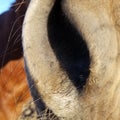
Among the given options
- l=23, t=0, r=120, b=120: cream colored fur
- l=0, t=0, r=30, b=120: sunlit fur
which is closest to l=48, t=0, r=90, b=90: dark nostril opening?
l=23, t=0, r=120, b=120: cream colored fur

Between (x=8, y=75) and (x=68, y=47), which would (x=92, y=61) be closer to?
(x=68, y=47)

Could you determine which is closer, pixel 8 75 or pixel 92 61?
pixel 92 61

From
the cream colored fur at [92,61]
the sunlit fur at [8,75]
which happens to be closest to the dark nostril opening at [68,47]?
the cream colored fur at [92,61]

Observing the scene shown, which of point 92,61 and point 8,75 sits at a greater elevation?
point 92,61

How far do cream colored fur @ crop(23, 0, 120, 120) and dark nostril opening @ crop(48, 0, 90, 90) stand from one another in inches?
0.8

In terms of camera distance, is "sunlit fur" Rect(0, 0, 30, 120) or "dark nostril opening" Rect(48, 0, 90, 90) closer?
"dark nostril opening" Rect(48, 0, 90, 90)

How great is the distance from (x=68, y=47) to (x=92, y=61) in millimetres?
115

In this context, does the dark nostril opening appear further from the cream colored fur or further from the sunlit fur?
the sunlit fur

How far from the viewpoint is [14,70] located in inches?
77.7

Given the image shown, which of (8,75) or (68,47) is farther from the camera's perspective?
(8,75)

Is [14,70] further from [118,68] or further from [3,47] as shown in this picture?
[118,68]

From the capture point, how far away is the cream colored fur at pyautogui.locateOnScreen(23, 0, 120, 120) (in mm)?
943

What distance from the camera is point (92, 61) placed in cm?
94

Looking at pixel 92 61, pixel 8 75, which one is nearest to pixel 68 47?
pixel 92 61
